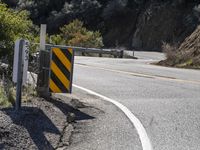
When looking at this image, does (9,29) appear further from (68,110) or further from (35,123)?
(35,123)

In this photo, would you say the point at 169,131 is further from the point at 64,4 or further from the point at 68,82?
the point at 64,4

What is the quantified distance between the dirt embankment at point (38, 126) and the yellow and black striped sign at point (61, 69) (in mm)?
551

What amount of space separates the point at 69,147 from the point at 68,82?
3099 mm

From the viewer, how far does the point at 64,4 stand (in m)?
70.6

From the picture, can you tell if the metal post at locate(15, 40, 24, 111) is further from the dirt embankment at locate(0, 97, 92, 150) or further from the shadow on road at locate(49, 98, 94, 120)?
the shadow on road at locate(49, 98, 94, 120)

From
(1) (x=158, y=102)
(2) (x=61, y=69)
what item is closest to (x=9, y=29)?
(2) (x=61, y=69)

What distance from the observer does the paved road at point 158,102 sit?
848 centimetres

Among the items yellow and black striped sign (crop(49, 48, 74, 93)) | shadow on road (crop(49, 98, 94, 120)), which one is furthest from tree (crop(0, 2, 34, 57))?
shadow on road (crop(49, 98, 94, 120))

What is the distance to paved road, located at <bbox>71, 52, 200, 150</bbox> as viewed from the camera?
8.48 meters

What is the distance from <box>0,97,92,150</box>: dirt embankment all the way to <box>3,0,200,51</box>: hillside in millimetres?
48995

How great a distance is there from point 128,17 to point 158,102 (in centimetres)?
5546

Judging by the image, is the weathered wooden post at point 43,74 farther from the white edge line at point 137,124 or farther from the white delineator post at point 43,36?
the white edge line at point 137,124

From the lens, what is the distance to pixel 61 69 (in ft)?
35.3

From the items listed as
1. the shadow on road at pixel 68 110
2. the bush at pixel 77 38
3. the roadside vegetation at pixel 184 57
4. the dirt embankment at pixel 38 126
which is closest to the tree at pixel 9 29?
the shadow on road at pixel 68 110
